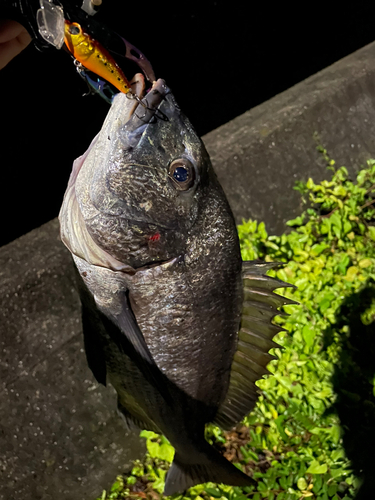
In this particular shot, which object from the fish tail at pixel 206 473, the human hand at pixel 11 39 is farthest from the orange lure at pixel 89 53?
the fish tail at pixel 206 473

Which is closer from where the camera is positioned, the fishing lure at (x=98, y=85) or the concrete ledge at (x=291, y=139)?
the fishing lure at (x=98, y=85)

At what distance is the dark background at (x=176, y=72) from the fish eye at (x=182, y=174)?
258cm

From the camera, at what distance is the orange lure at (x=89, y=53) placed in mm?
1132

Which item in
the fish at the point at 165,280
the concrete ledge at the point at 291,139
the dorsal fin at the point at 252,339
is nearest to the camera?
the fish at the point at 165,280

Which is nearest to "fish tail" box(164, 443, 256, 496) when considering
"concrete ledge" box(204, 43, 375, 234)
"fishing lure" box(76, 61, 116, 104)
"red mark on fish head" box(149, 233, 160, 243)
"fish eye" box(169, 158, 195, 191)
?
"red mark on fish head" box(149, 233, 160, 243)

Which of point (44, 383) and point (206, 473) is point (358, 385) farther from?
point (44, 383)

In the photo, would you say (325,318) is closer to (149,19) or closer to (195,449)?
(195,449)

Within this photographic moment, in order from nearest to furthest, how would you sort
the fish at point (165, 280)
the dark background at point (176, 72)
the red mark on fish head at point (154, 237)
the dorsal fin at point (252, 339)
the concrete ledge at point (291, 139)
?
the fish at point (165, 280) < the red mark on fish head at point (154, 237) < the dorsal fin at point (252, 339) < the concrete ledge at point (291, 139) < the dark background at point (176, 72)

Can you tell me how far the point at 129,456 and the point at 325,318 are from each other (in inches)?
73.0

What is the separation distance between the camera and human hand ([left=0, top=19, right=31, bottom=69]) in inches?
52.7

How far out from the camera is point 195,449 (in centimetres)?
205

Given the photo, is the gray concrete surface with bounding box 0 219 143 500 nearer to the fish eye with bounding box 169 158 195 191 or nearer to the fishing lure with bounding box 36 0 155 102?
the fish eye with bounding box 169 158 195 191

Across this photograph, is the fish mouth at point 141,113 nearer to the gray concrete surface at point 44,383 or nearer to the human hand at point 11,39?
the human hand at point 11,39

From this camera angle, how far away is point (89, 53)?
3.76 ft
